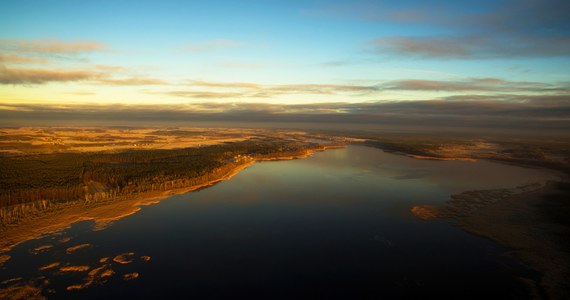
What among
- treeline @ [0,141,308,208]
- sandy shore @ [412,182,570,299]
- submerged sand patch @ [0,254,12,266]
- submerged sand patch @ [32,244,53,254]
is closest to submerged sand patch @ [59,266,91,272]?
submerged sand patch @ [32,244,53,254]

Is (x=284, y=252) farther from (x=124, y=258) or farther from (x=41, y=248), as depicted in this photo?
(x=41, y=248)

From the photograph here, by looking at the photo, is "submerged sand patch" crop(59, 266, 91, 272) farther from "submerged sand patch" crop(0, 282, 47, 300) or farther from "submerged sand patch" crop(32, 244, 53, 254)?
"submerged sand patch" crop(32, 244, 53, 254)

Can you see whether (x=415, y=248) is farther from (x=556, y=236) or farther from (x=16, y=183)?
(x=16, y=183)

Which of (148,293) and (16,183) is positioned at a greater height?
(16,183)

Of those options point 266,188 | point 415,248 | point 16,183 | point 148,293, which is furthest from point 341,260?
point 16,183

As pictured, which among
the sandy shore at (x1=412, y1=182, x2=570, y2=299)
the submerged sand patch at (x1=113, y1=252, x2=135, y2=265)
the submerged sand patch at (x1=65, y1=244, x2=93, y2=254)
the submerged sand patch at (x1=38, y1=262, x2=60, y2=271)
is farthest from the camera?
the submerged sand patch at (x1=65, y1=244, x2=93, y2=254)
